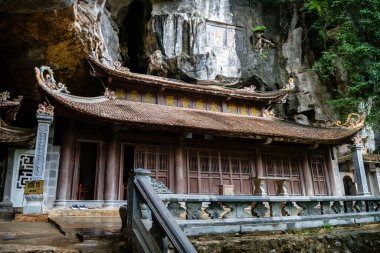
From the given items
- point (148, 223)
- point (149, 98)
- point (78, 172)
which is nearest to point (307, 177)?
point (149, 98)

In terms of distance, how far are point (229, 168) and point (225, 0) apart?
52.0ft

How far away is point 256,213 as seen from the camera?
5.14 meters

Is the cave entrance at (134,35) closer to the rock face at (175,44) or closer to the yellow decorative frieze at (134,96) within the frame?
the rock face at (175,44)

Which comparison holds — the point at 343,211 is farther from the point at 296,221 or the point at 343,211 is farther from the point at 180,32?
the point at 180,32

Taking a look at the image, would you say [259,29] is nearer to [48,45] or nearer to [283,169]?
[283,169]

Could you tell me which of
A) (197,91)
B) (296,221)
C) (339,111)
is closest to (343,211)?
(296,221)

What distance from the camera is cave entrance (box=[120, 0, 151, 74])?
22.9 m

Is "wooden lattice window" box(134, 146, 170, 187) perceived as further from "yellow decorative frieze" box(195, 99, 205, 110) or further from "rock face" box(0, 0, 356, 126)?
"rock face" box(0, 0, 356, 126)

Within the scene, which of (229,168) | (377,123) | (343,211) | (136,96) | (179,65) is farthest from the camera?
(377,123)

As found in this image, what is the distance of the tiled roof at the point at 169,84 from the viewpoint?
13.0 meters

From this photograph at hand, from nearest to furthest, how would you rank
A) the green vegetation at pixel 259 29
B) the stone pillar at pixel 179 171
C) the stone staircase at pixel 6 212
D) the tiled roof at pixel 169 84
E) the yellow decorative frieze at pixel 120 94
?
the stone staircase at pixel 6 212 → the stone pillar at pixel 179 171 → the tiled roof at pixel 169 84 → the yellow decorative frieze at pixel 120 94 → the green vegetation at pixel 259 29

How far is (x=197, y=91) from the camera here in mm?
15070

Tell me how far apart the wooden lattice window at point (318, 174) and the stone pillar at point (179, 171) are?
6.75 metres

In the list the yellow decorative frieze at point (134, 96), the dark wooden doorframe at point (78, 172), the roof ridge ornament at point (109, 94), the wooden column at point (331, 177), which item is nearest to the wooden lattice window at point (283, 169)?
the wooden column at point (331, 177)
